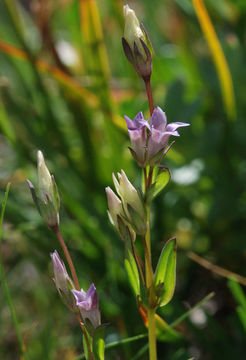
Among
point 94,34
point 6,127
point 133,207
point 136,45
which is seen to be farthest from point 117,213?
point 94,34

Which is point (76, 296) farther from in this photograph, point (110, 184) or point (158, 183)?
point (110, 184)

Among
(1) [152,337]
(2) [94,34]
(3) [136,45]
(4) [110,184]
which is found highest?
(3) [136,45]

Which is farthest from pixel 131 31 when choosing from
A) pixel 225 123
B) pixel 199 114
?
pixel 199 114

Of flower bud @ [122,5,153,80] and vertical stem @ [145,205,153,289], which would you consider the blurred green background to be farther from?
flower bud @ [122,5,153,80]

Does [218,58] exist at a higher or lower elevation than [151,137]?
lower

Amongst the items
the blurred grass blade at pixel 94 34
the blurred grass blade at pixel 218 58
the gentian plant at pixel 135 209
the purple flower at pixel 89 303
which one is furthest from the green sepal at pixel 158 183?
the blurred grass blade at pixel 94 34

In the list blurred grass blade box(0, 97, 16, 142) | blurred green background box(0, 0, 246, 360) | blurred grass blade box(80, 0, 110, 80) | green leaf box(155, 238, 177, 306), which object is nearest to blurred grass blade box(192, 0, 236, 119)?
blurred green background box(0, 0, 246, 360)

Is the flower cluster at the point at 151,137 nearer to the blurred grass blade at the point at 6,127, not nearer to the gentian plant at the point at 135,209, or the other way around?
the gentian plant at the point at 135,209
